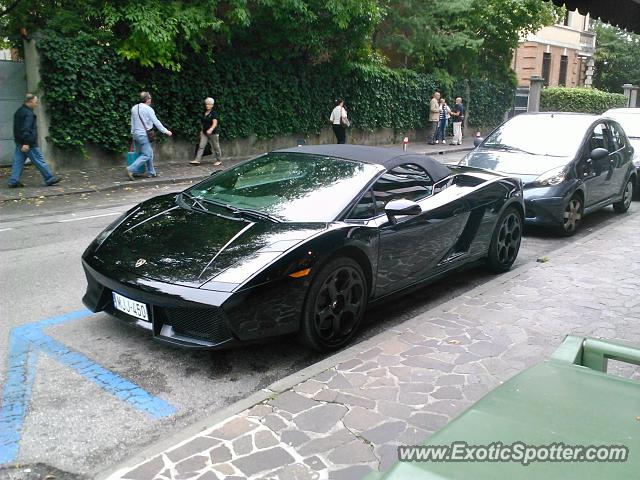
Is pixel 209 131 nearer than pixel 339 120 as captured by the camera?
Yes

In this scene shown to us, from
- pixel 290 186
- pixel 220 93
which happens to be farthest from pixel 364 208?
pixel 220 93

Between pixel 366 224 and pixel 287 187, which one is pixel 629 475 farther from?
pixel 287 187

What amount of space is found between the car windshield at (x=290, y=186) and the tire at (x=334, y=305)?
431 mm

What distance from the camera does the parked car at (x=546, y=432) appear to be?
1.44 m

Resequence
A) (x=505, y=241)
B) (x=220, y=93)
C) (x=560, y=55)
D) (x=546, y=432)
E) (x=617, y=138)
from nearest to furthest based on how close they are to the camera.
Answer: (x=546, y=432) < (x=505, y=241) < (x=617, y=138) < (x=220, y=93) < (x=560, y=55)

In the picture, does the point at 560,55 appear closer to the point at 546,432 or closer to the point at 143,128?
the point at 143,128

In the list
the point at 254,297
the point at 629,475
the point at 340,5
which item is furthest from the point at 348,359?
the point at 340,5

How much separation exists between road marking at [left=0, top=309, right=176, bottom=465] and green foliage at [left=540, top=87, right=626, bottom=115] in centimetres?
3380

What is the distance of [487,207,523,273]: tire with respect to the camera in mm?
6430

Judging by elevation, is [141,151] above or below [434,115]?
below

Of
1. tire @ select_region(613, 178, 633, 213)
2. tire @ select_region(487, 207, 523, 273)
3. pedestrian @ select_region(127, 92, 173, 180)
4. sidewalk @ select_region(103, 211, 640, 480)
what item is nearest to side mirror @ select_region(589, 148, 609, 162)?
tire @ select_region(613, 178, 633, 213)

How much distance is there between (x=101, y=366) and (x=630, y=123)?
12.3 m

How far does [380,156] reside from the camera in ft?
18.0

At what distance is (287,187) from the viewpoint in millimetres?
5078
